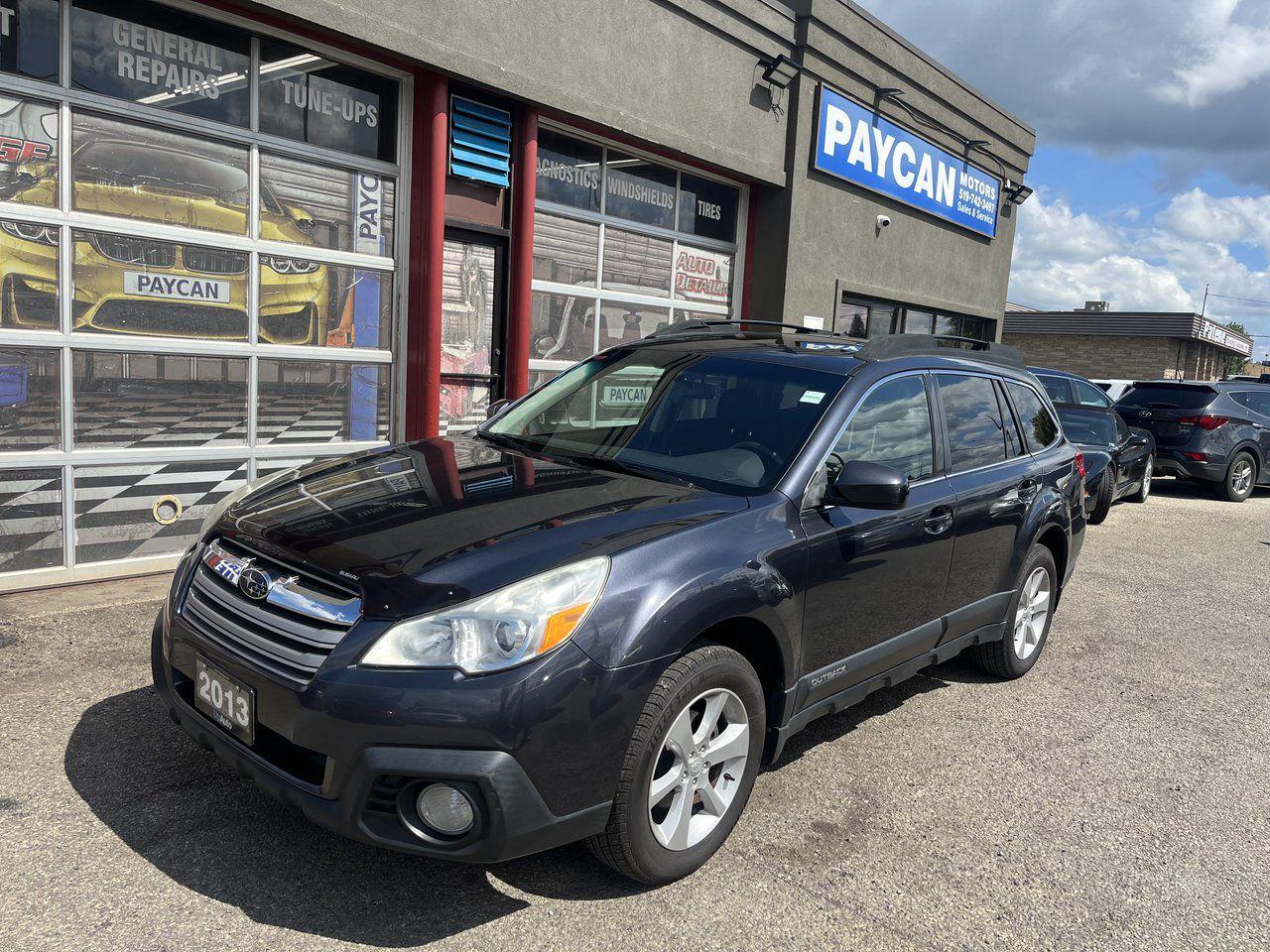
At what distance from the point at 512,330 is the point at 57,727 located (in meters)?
4.77

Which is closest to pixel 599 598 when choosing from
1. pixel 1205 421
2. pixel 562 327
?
pixel 562 327

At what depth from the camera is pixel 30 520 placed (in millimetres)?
5289

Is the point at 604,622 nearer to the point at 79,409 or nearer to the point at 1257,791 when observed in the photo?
the point at 1257,791

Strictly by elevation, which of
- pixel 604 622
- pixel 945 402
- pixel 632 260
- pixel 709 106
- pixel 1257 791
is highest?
pixel 709 106

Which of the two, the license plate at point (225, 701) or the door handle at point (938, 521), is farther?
the door handle at point (938, 521)

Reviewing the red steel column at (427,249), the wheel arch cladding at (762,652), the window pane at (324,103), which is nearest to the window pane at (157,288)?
the window pane at (324,103)

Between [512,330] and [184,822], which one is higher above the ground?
[512,330]

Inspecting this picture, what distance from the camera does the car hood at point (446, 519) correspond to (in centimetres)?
254

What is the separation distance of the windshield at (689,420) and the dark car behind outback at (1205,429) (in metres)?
10.8

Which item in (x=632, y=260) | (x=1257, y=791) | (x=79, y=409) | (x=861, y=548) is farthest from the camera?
(x=632, y=260)

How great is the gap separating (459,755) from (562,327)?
6274mm

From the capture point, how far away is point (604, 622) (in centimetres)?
254

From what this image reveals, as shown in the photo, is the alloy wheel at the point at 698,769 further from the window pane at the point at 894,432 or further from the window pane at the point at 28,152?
the window pane at the point at 28,152

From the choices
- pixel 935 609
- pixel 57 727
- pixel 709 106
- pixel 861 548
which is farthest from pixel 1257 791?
pixel 709 106
